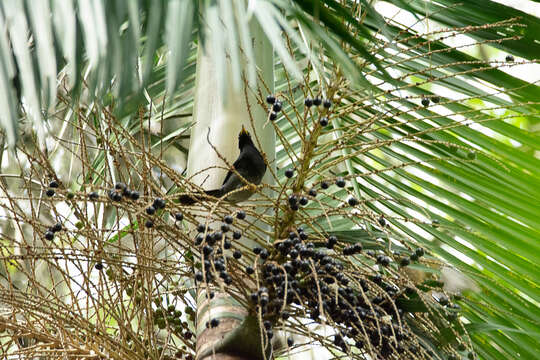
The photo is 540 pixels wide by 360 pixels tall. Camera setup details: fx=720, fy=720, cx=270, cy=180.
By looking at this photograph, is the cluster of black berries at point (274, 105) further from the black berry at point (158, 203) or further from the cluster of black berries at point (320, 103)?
the black berry at point (158, 203)

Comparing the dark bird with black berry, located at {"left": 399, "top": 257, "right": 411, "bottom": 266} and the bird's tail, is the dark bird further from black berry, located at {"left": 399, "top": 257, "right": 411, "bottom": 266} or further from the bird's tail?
black berry, located at {"left": 399, "top": 257, "right": 411, "bottom": 266}

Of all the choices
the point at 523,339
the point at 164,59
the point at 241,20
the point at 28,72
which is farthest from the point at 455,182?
the point at 28,72

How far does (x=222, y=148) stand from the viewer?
1.76m

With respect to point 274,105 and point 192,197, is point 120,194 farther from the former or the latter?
point 274,105

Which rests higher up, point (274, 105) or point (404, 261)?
point (274, 105)

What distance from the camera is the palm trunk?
143 centimetres

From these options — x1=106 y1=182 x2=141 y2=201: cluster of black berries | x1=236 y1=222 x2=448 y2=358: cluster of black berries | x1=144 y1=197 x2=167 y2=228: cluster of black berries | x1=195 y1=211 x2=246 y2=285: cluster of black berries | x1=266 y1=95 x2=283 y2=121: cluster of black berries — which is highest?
x1=266 y1=95 x2=283 y2=121: cluster of black berries

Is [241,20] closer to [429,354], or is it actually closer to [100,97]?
[100,97]

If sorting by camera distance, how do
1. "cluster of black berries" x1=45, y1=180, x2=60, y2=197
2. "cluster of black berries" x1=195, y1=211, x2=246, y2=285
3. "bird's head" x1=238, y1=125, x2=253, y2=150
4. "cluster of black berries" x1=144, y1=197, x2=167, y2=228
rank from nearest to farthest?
"cluster of black berries" x1=195, y1=211, x2=246, y2=285
"cluster of black berries" x1=144, y1=197, x2=167, y2=228
"cluster of black berries" x1=45, y1=180, x2=60, y2=197
"bird's head" x1=238, y1=125, x2=253, y2=150

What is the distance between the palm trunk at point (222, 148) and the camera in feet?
4.69

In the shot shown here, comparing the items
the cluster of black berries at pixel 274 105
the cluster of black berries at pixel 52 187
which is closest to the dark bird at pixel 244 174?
the cluster of black berries at pixel 274 105

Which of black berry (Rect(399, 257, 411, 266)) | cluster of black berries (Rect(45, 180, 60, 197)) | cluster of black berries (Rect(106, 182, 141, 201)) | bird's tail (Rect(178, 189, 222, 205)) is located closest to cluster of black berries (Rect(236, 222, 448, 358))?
black berry (Rect(399, 257, 411, 266))

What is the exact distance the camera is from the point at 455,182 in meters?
2.15

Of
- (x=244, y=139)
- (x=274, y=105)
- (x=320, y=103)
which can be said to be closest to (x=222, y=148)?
(x=244, y=139)
